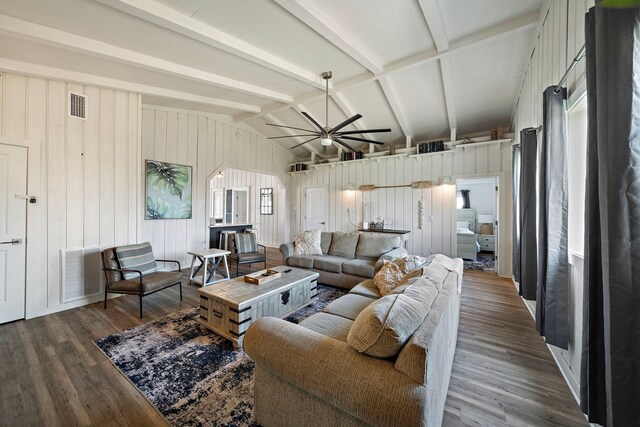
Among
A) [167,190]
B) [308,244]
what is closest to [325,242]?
[308,244]

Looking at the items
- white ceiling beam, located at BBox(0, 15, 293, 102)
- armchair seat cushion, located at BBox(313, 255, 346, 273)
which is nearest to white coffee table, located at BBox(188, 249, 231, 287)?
armchair seat cushion, located at BBox(313, 255, 346, 273)

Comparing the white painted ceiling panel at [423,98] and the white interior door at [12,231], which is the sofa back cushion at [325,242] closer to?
the white painted ceiling panel at [423,98]

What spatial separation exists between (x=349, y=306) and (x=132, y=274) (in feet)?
10.2

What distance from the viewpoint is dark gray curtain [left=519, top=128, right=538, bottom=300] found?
9.06 feet

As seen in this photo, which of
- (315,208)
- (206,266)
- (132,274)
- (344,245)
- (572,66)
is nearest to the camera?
(572,66)

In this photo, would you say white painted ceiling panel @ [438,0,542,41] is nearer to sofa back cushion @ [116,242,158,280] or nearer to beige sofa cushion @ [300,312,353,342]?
beige sofa cushion @ [300,312,353,342]

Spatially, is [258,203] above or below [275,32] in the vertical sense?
below

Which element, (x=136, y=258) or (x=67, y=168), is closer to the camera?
(x=67, y=168)

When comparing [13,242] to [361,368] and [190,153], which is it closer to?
[190,153]

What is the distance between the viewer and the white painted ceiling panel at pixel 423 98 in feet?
13.7

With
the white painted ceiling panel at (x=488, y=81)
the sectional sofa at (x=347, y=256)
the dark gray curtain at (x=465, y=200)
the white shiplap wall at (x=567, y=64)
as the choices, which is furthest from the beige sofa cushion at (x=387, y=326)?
the dark gray curtain at (x=465, y=200)

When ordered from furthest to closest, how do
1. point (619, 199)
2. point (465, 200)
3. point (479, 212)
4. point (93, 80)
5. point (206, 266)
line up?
point (465, 200)
point (479, 212)
point (206, 266)
point (93, 80)
point (619, 199)

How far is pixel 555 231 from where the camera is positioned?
203 centimetres

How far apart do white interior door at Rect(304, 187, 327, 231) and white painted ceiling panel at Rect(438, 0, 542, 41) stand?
196 inches
